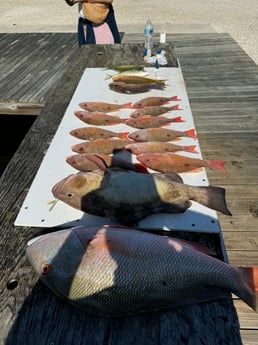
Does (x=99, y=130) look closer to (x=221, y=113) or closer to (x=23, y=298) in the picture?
(x=23, y=298)

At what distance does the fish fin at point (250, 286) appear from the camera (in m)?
1.39

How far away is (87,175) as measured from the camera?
1816mm

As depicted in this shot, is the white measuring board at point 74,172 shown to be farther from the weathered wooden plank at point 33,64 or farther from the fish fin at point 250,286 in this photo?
the weathered wooden plank at point 33,64

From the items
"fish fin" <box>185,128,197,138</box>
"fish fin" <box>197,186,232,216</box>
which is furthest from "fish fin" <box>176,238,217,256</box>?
"fish fin" <box>185,128,197,138</box>

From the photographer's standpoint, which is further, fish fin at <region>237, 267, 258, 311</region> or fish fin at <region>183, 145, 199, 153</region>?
fish fin at <region>183, 145, 199, 153</region>

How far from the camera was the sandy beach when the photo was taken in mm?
12227

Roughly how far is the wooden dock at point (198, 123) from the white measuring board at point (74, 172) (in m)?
0.11

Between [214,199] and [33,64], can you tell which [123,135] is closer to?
[214,199]

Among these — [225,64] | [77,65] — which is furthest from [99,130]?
[225,64]

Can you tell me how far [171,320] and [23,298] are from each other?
2.27ft

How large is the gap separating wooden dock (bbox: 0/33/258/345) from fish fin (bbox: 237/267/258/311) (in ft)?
2.24

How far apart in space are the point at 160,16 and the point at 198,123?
13549 millimetres

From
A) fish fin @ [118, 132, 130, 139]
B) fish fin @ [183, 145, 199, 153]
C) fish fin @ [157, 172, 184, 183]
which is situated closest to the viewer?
fish fin @ [157, 172, 184, 183]

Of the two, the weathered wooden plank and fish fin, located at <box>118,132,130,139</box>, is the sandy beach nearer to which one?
the weathered wooden plank
